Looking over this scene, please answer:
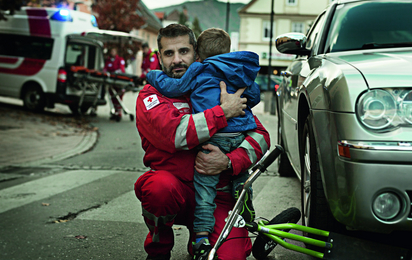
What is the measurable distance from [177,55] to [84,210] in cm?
230

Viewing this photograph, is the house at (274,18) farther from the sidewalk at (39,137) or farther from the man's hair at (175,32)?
the man's hair at (175,32)

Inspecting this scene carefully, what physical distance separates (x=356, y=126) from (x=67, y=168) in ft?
17.5

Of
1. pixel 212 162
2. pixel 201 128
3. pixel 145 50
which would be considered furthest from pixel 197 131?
pixel 145 50

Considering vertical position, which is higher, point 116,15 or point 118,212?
point 116,15

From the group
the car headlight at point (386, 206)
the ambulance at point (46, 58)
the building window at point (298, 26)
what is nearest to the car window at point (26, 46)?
the ambulance at point (46, 58)

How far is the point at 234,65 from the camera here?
275 centimetres

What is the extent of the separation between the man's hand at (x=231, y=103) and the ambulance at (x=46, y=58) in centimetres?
1094

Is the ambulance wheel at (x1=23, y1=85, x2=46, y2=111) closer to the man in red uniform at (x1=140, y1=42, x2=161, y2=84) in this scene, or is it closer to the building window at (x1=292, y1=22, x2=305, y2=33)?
the man in red uniform at (x1=140, y1=42, x2=161, y2=84)

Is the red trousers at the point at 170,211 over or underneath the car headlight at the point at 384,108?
underneath

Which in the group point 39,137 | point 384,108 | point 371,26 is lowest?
point 39,137

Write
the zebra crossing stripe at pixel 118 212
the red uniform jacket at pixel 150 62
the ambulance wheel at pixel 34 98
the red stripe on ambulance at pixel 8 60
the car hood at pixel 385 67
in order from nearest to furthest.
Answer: the car hood at pixel 385 67
the zebra crossing stripe at pixel 118 212
the ambulance wheel at pixel 34 98
the red stripe on ambulance at pixel 8 60
the red uniform jacket at pixel 150 62

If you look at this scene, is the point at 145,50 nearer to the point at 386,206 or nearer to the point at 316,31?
the point at 316,31

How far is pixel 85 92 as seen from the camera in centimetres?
1387

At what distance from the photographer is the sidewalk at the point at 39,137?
25.8 feet
